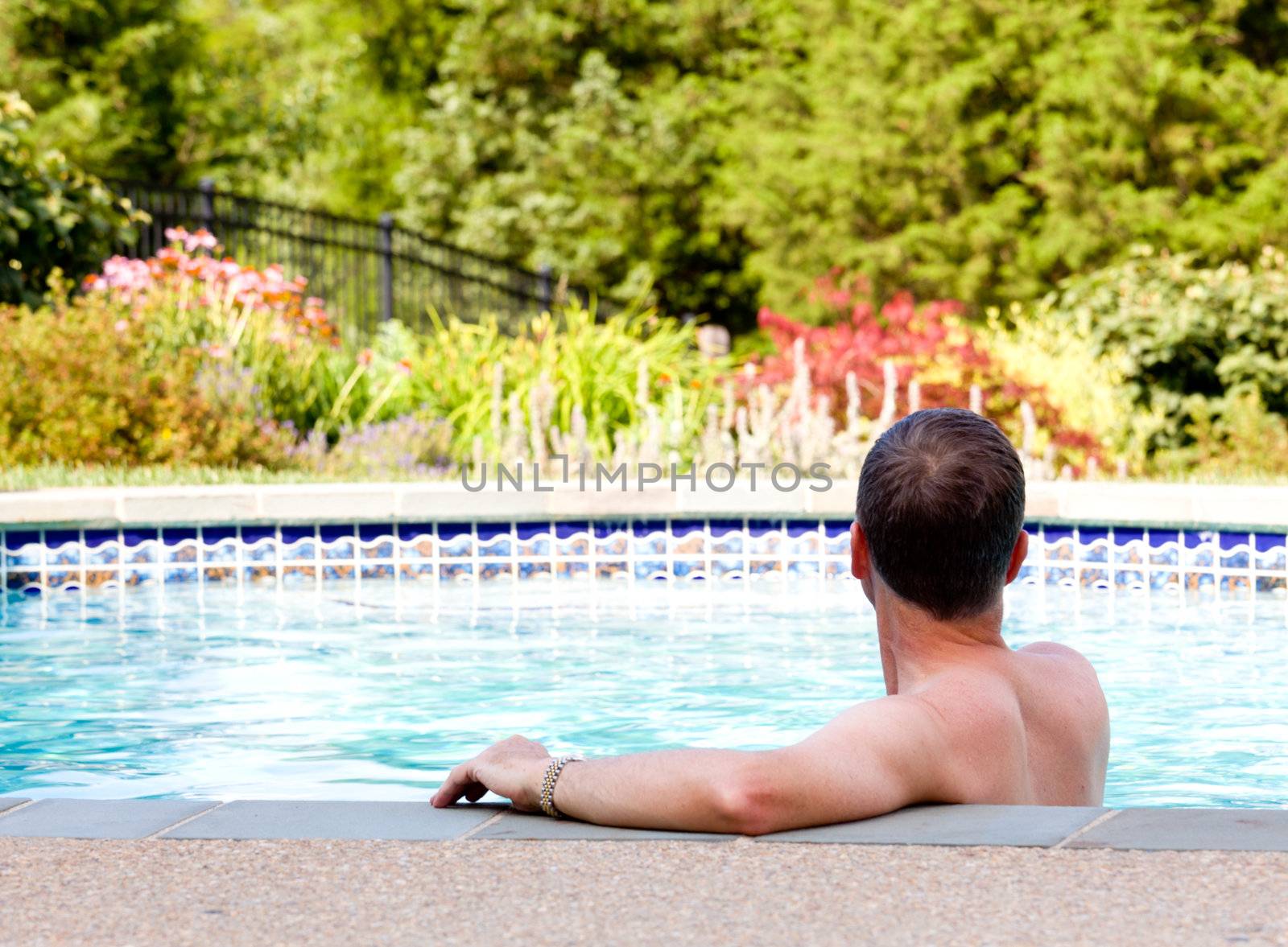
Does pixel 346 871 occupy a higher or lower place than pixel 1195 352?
lower

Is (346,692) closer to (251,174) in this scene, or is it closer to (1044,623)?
(1044,623)

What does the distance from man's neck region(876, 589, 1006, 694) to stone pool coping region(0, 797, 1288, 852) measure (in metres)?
0.22

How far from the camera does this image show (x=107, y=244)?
12281 millimetres

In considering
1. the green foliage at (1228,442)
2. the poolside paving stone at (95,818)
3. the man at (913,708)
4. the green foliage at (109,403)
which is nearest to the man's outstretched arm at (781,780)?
the man at (913,708)

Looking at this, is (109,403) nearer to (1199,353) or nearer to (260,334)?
(260,334)

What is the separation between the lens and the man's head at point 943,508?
247 cm

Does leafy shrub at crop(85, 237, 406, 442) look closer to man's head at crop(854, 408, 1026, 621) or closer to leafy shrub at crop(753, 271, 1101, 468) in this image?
leafy shrub at crop(753, 271, 1101, 468)

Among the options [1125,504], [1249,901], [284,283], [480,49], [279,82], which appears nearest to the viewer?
[1249,901]

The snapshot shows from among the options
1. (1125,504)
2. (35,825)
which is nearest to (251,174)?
(1125,504)

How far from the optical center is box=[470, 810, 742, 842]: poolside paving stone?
2566mm

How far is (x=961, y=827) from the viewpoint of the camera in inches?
100

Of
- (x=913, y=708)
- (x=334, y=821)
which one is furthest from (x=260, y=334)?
(x=913, y=708)

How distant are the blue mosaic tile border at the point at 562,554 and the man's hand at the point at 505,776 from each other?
5258 millimetres

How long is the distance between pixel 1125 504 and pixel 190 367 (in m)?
5.11
